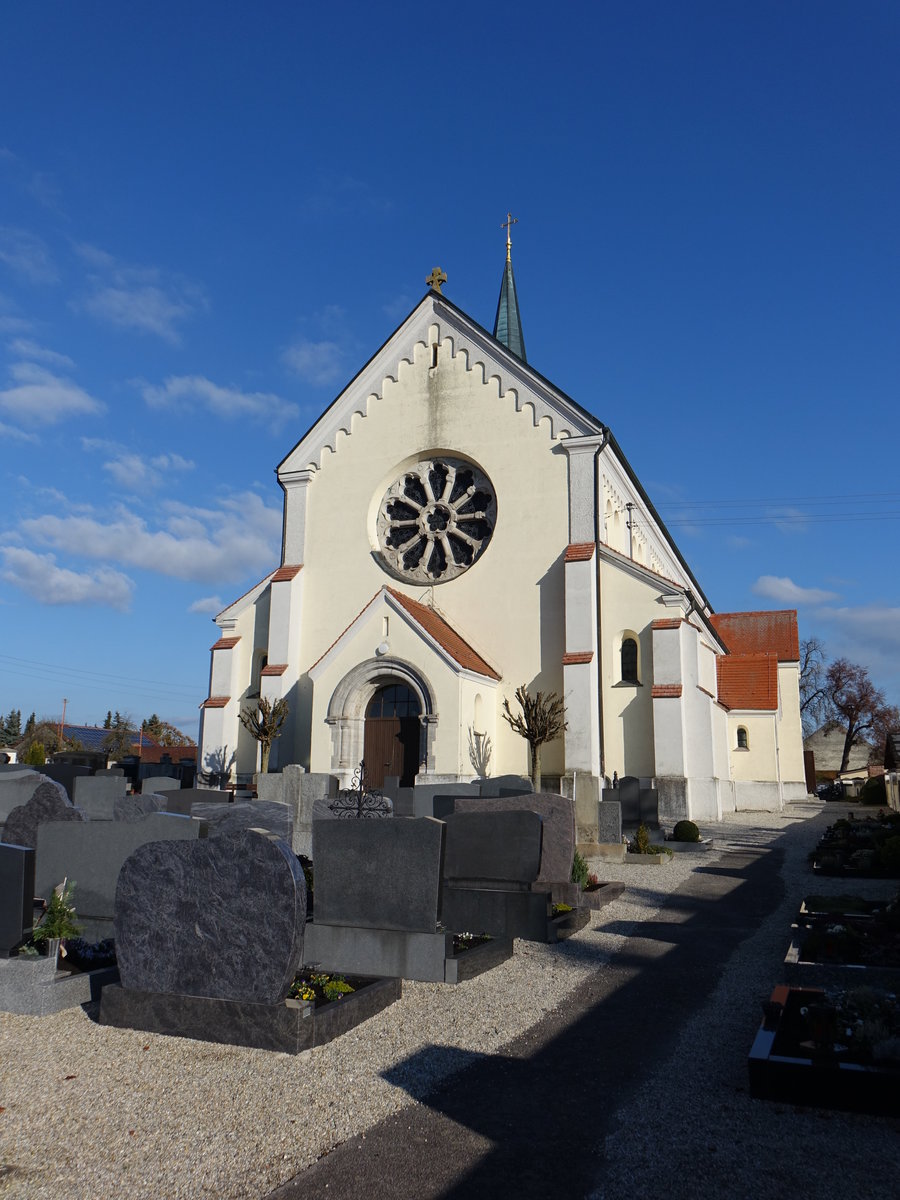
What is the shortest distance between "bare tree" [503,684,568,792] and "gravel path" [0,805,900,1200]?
516 inches

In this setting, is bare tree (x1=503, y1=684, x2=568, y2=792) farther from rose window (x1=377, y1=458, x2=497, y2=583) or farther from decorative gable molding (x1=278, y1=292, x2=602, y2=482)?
decorative gable molding (x1=278, y1=292, x2=602, y2=482)

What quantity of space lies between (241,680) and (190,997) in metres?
19.9

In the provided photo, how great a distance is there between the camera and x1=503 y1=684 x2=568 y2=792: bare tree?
2034 centimetres

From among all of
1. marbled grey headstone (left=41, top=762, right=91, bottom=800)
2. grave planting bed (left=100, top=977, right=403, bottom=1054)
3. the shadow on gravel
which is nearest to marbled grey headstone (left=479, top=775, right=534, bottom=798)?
the shadow on gravel

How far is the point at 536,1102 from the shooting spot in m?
4.89

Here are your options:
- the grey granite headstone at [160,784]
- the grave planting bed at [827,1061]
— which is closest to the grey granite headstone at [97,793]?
the grey granite headstone at [160,784]

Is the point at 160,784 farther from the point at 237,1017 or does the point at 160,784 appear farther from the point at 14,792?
the point at 237,1017

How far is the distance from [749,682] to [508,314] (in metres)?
17.7

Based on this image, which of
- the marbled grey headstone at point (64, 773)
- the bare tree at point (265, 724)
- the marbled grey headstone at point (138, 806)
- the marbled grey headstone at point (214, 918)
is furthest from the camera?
the bare tree at point (265, 724)

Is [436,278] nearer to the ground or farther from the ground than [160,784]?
farther from the ground

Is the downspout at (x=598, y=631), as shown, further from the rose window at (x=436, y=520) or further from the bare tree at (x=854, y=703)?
the bare tree at (x=854, y=703)

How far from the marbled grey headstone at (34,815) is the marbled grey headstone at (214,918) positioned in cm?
513

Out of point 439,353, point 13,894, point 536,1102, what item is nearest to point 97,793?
point 13,894

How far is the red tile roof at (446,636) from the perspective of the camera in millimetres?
21281
